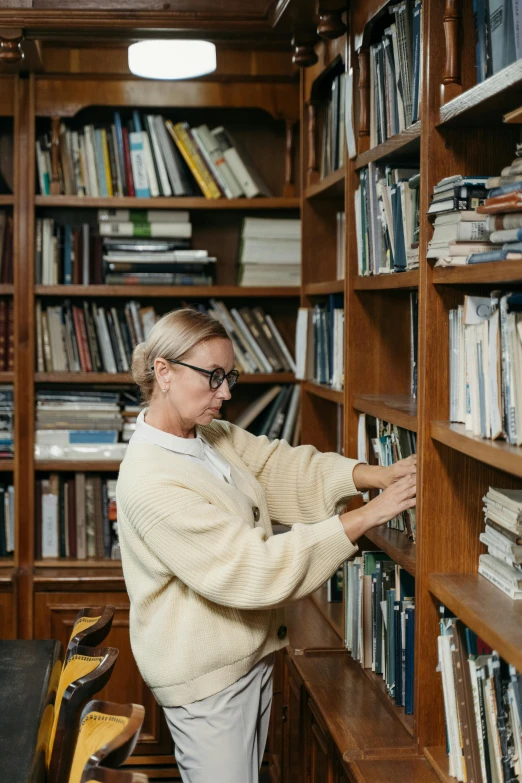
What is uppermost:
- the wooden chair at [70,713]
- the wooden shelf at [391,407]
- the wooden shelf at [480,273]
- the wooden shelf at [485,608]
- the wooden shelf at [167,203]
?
the wooden shelf at [167,203]

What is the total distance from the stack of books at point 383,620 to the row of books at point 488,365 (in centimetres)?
55

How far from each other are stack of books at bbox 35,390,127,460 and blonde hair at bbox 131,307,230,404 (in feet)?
4.99

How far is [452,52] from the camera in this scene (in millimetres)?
1822

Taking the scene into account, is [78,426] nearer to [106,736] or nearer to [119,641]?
[119,641]

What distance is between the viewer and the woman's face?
82.6 inches

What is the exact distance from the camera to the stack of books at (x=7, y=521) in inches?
145

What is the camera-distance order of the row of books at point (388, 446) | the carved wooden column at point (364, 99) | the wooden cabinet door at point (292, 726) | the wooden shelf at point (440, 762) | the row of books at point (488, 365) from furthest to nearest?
1. the wooden cabinet door at point (292, 726)
2. the carved wooden column at point (364, 99)
3. the row of books at point (388, 446)
4. the wooden shelf at point (440, 762)
5. the row of books at point (488, 365)

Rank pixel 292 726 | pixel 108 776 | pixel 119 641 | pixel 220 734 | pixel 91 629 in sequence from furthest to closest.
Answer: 1. pixel 119 641
2. pixel 292 726
3. pixel 91 629
4. pixel 220 734
5. pixel 108 776

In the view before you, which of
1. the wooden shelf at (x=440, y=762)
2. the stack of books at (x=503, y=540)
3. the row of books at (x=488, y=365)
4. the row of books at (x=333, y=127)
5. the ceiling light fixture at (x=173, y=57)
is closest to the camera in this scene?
the row of books at (x=488, y=365)

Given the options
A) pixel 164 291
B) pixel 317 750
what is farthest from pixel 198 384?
pixel 164 291

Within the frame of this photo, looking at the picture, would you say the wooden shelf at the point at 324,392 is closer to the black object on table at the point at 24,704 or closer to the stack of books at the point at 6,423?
the black object on table at the point at 24,704

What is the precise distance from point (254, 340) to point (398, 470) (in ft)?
5.54

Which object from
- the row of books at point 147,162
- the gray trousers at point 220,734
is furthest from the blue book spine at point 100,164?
the gray trousers at point 220,734

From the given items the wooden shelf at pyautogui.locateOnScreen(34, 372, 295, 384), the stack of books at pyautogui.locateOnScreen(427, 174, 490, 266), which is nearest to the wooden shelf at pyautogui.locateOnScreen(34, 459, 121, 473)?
the wooden shelf at pyautogui.locateOnScreen(34, 372, 295, 384)
